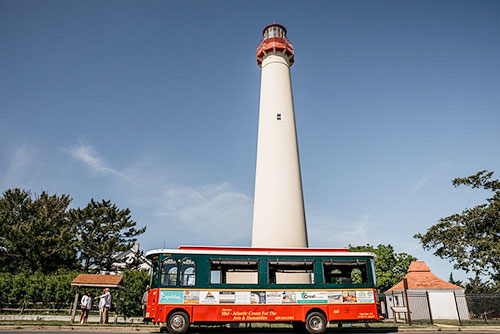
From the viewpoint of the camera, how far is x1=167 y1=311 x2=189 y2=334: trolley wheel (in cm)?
1237

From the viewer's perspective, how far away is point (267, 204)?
2131 cm

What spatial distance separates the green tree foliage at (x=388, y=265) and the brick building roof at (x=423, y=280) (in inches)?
495

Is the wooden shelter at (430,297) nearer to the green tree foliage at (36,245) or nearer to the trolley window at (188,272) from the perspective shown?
the trolley window at (188,272)

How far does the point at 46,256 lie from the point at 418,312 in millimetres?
34851

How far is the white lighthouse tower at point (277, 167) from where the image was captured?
67.6 feet

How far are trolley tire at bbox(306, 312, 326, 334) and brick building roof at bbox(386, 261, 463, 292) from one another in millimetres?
21607

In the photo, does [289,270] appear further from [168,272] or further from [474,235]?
[474,235]

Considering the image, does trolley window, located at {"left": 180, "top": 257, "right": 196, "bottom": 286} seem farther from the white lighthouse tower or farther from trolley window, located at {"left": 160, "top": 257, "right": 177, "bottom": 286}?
the white lighthouse tower

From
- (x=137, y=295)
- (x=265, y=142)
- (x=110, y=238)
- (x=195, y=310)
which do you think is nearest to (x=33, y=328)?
(x=195, y=310)

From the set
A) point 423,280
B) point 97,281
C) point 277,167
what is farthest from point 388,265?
point 97,281

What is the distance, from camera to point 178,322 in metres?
12.5

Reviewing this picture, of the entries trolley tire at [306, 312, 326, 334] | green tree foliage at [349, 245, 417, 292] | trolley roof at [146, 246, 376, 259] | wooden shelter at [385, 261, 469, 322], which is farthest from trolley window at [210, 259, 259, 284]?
green tree foliage at [349, 245, 417, 292]

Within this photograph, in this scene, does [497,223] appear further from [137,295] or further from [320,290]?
[137,295]

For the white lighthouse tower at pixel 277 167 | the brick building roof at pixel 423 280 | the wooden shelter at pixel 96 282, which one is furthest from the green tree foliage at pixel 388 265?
the wooden shelter at pixel 96 282
